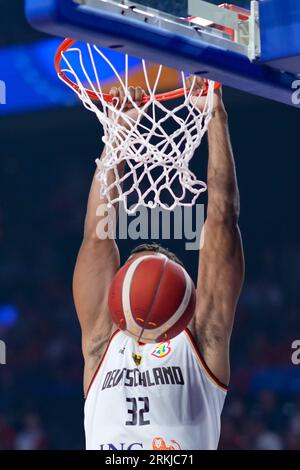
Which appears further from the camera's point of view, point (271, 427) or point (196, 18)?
point (271, 427)

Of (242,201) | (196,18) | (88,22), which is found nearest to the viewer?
(88,22)

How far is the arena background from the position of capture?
22.7 ft

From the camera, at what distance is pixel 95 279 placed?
11.4ft

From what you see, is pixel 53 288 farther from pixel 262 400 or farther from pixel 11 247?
pixel 262 400

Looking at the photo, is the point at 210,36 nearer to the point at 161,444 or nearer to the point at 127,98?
the point at 127,98

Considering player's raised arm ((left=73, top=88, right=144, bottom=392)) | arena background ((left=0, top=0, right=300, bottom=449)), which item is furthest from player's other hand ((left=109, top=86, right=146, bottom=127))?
arena background ((left=0, top=0, right=300, bottom=449))

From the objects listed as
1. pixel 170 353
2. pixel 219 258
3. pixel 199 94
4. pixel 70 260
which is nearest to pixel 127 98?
pixel 199 94

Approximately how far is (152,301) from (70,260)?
4743 mm

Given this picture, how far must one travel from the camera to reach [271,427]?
6.71 metres

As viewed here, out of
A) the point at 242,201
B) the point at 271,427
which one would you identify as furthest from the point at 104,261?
the point at 242,201

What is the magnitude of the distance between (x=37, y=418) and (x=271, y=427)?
1.71 meters

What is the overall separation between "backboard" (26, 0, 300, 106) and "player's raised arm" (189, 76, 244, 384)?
0.41m

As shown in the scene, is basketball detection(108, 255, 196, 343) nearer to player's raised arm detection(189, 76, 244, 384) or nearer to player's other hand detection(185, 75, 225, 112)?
player's raised arm detection(189, 76, 244, 384)

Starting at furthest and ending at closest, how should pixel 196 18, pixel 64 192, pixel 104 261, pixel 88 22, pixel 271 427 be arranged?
pixel 64 192
pixel 271 427
pixel 104 261
pixel 196 18
pixel 88 22
